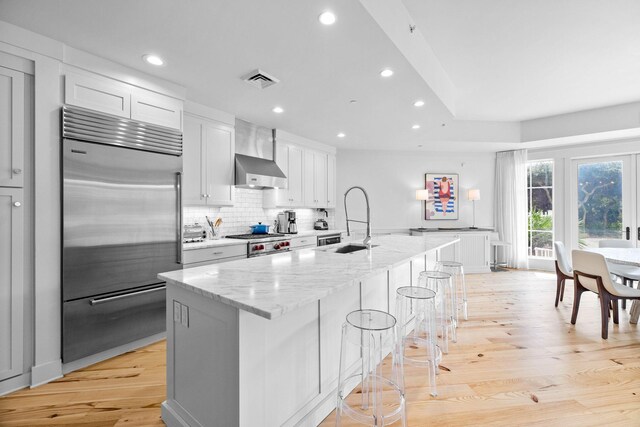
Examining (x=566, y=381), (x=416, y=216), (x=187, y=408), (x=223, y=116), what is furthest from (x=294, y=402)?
(x=416, y=216)

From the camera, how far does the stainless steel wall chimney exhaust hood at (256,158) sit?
3.86 meters

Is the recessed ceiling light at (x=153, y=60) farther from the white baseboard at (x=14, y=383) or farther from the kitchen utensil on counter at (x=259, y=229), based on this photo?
the white baseboard at (x=14, y=383)

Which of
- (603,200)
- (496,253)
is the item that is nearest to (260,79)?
(496,253)

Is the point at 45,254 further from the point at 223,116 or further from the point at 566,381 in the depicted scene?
the point at 566,381

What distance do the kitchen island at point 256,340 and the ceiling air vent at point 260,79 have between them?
180 cm

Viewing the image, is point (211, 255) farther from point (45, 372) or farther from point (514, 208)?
point (514, 208)

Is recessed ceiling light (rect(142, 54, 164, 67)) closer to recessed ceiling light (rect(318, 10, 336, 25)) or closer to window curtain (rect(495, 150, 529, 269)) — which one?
recessed ceiling light (rect(318, 10, 336, 25))

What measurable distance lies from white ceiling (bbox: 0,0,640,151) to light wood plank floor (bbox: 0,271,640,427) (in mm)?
2589

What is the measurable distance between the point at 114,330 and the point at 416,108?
4042mm

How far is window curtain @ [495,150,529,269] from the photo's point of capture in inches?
237

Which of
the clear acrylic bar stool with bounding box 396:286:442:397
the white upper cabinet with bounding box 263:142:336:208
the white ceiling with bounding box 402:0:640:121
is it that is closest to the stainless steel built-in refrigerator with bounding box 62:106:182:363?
the white upper cabinet with bounding box 263:142:336:208

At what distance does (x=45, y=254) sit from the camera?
6.97 ft

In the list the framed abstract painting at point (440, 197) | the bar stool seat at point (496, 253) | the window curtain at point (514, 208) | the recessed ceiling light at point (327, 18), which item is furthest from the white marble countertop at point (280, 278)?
the window curtain at point (514, 208)

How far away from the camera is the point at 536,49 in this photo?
3098 millimetres
